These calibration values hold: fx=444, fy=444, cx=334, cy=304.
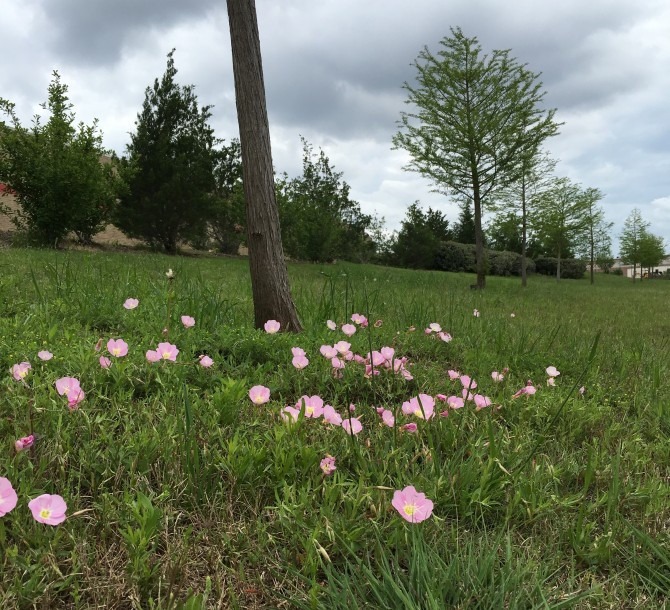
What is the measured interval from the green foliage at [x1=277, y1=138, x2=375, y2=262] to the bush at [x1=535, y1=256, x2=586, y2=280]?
17.6m

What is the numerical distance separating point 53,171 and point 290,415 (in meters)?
15.6

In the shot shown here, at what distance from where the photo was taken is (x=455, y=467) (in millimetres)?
1582

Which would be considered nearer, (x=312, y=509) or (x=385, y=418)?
(x=312, y=509)

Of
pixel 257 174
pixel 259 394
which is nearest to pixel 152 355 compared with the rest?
pixel 259 394

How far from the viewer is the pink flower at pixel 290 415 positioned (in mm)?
1654

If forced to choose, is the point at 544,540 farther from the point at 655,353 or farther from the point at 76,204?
the point at 76,204

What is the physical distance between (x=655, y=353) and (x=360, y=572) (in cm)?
404

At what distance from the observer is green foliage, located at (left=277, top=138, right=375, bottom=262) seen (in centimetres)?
2061

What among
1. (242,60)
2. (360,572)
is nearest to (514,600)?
(360,572)

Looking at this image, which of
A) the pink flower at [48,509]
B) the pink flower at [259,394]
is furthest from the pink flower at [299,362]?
the pink flower at [48,509]

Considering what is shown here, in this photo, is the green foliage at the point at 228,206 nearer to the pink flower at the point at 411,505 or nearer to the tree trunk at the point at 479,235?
the tree trunk at the point at 479,235

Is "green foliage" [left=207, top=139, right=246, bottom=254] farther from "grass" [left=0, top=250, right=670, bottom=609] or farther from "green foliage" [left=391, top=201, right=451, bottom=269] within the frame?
"grass" [left=0, top=250, right=670, bottom=609]

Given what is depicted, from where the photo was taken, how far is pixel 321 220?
20594 millimetres

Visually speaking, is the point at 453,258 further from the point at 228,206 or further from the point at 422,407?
the point at 422,407
